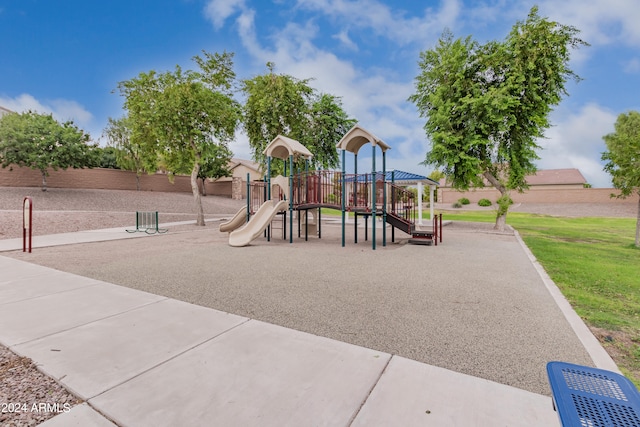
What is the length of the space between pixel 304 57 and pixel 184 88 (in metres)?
6.93

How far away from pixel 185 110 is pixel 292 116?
6179 mm

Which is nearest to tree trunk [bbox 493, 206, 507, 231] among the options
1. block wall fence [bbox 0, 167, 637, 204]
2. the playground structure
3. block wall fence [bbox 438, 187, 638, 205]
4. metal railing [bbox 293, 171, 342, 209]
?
block wall fence [bbox 0, 167, 637, 204]

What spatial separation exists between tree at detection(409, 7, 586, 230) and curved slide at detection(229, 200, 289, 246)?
9223 mm

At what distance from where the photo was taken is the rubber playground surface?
2947 millimetres

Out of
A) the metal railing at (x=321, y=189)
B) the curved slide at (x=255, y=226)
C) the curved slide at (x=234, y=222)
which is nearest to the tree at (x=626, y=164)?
the metal railing at (x=321, y=189)

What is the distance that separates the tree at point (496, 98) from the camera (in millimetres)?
13896

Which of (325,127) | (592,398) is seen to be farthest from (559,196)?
(592,398)

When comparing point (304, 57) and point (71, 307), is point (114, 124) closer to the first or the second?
point (304, 57)

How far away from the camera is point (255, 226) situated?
34.5 ft

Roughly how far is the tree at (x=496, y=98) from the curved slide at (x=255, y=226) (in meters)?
9.22

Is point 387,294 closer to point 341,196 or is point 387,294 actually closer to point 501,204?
point 341,196

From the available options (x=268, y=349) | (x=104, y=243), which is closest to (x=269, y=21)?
(x=104, y=243)

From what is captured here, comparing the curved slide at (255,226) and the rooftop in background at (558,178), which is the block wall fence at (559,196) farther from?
the curved slide at (255,226)

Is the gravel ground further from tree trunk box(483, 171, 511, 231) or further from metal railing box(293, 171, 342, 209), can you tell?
tree trunk box(483, 171, 511, 231)
